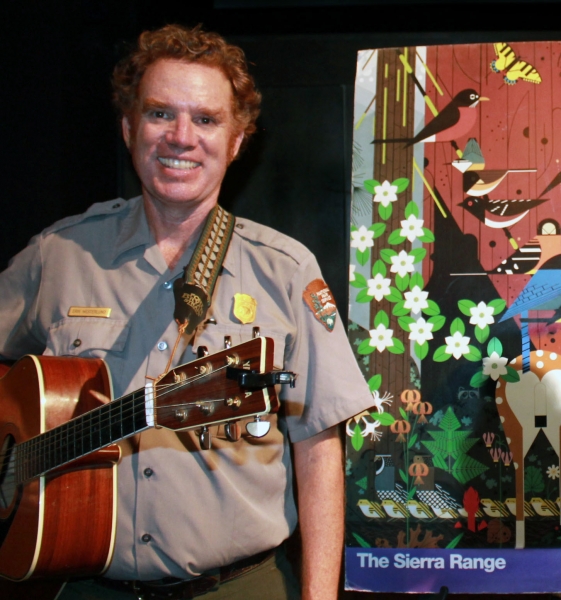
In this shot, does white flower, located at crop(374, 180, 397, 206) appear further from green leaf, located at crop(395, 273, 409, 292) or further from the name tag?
the name tag

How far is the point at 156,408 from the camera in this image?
4.34 feet

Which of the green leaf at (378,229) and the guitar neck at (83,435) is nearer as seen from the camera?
Result: the guitar neck at (83,435)

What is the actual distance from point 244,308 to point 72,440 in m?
0.49

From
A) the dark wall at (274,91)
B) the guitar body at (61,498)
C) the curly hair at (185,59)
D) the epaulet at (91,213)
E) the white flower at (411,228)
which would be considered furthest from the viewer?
the dark wall at (274,91)

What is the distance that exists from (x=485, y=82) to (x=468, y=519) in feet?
3.84

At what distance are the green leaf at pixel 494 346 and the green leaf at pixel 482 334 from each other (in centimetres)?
2

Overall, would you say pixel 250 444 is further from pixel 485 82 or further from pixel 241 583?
pixel 485 82

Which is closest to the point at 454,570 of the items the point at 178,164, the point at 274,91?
the point at 178,164

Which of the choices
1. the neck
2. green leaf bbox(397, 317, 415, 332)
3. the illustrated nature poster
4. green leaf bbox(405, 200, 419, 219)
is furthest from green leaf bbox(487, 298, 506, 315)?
the neck

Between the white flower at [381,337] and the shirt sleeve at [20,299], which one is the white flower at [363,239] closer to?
the white flower at [381,337]

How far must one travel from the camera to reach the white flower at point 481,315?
6.35 ft

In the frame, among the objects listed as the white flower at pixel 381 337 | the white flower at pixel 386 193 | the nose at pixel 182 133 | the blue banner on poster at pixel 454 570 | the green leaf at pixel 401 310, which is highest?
the nose at pixel 182 133

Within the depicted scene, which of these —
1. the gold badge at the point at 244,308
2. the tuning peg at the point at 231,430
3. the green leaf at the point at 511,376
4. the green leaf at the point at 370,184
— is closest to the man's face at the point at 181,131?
the gold badge at the point at 244,308

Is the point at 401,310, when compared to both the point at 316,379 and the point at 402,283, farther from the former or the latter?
the point at 316,379
